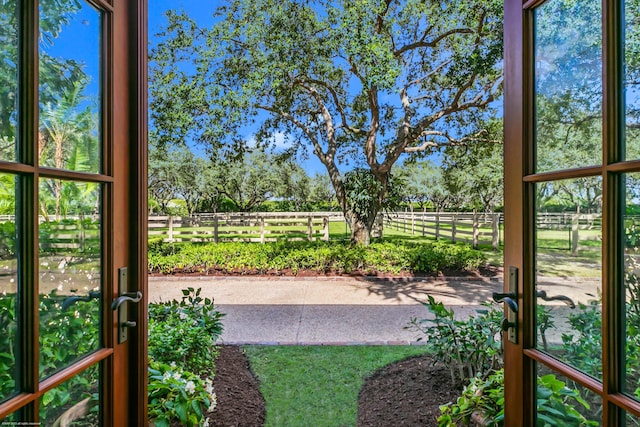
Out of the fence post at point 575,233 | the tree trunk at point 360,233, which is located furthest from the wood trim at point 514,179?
the tree trunk at point 360,233

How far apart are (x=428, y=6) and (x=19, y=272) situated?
21.6 ft

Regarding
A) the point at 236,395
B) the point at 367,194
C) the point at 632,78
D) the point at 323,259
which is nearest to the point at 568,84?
the point at 632,78

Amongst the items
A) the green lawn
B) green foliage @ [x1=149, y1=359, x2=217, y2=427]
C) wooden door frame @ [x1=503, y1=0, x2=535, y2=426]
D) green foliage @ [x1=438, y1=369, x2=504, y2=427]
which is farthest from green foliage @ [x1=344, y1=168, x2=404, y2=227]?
wooden door frame @ [x1=503, y1=0, x2=535, y2=426]

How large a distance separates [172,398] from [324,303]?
2993 millimetres

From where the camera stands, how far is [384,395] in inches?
81.7

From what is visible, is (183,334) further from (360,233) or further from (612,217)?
(360,233)

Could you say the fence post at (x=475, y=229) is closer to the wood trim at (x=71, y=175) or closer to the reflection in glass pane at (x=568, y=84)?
the reflection in glass pane at (x=568, y=84)

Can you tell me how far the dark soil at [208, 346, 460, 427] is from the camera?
1836mm

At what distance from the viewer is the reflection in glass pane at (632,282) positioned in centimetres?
68

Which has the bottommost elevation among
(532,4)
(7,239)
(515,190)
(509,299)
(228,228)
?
(228,228)

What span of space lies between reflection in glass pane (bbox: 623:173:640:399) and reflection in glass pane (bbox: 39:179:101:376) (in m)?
1.16

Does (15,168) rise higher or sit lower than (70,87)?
lower

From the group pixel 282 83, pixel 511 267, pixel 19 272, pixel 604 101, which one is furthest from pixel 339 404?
pixel 282 83

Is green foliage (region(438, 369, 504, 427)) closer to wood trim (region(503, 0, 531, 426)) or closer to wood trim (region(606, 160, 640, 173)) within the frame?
wood trim (region(503, 0, 531, 426))
